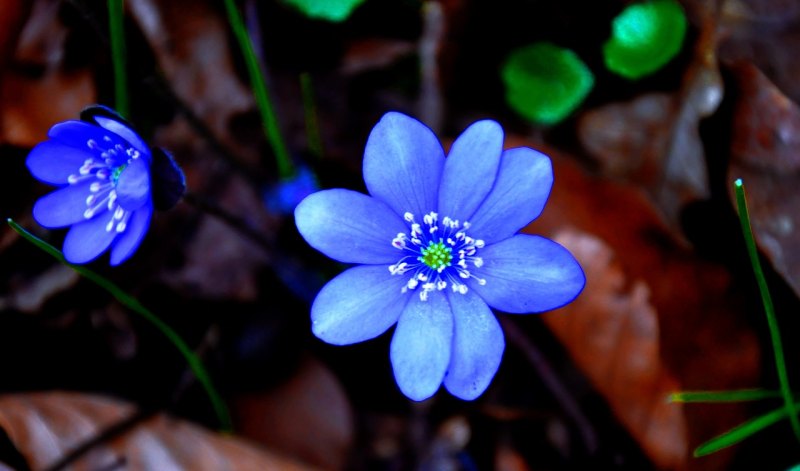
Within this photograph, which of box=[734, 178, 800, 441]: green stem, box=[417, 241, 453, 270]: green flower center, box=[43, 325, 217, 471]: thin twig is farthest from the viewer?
box=[43, 325, 217, 471]: thin twig

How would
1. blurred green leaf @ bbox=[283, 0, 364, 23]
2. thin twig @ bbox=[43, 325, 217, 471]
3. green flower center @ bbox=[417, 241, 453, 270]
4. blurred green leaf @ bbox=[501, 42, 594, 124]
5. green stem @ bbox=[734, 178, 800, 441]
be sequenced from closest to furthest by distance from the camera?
green stem @ bbox=[734, 178, 800, 441] → green flower center @ bbox=[417, 241, 453, 270] → thin twig @ bbox=[43, 325, 217, 471] → blurred green leaf @ bbox=[283, 0, 364, 23] → blurred green leaf @ bbox=[501, 42, 594, 124]

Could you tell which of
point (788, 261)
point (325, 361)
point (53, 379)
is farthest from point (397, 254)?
point (53, 379)

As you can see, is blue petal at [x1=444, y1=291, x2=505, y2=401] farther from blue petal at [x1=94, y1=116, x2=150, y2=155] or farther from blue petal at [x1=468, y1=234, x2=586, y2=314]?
blue petal at [x1=94, y1=116, x2=150, y2=155]

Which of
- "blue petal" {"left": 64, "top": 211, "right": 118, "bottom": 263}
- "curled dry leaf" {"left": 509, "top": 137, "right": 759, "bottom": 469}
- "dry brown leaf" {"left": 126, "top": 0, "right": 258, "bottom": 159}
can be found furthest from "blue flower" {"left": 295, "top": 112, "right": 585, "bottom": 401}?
"dry brown leaf" {"left": 126, "top": 0, "right": 258, "bottom": 159}

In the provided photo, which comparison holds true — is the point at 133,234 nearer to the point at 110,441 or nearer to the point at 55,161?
the point at 55,161

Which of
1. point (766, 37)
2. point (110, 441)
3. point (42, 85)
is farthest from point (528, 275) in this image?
point (42, 85)

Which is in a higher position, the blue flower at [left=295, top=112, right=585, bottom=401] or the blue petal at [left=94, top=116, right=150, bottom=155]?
the blue petal at [left=94, top=116, right=150, bottom=155]
